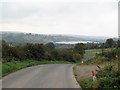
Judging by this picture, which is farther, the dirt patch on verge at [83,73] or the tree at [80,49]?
the tree at [80,49]

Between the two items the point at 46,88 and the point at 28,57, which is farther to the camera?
the point at 28,57

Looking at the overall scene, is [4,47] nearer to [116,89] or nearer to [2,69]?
[2,69]

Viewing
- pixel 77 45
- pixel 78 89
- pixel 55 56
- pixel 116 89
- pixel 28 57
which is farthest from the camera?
pixel 77 45

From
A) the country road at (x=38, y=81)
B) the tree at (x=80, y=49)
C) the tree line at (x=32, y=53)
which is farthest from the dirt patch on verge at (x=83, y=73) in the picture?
the tree at (x=80, y=49)

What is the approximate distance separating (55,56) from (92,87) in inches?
1835

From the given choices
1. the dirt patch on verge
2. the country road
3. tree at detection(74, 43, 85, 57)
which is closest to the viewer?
the country road

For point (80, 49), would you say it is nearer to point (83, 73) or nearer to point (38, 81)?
point (83, 73)

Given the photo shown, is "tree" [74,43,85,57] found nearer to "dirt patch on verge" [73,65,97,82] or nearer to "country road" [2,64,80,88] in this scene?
"dirt patch on verge" [73,65,97,82]

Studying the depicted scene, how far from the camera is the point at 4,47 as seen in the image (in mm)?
38094

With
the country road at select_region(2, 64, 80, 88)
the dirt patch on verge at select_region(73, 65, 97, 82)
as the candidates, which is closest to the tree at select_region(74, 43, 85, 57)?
the dirt patch on verge at select_region(73, 65, 97, 82)

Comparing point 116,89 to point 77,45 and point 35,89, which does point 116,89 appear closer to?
point 35,89

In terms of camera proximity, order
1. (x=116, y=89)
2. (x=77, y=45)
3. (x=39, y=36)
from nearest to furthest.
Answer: (x=116, y=89) < (x=77, y=45) < (x=39, y=36)

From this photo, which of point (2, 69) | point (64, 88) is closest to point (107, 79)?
point (64, 88)

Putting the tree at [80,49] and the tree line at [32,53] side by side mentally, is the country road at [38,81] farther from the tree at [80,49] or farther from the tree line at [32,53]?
the tree at [80,49]
